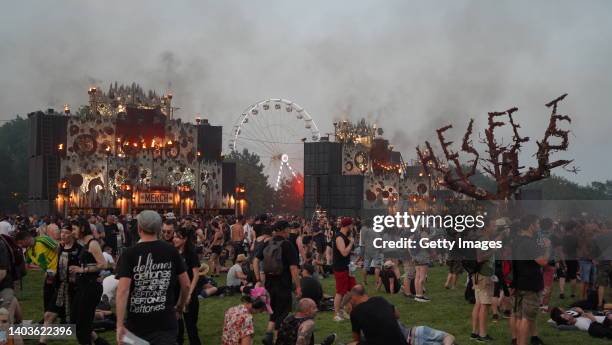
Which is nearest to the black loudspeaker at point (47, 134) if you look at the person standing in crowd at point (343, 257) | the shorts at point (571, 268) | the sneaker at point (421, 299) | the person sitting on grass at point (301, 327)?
the sneaker at point (421, 299)

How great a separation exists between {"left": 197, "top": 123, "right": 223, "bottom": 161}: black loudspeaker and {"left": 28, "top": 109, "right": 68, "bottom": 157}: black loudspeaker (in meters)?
10.6

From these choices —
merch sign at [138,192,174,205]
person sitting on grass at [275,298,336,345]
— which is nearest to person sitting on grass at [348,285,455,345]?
person sitting on grass at [275,298,336,345]

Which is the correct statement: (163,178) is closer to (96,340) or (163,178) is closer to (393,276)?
(393,276)

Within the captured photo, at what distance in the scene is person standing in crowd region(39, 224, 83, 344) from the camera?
909 cm

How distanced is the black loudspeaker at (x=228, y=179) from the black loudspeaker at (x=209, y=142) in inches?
40.0

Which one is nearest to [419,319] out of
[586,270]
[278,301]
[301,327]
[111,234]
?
[586,270]

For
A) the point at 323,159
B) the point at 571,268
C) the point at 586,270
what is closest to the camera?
the point at 586,270

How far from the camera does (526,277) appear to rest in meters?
9.63

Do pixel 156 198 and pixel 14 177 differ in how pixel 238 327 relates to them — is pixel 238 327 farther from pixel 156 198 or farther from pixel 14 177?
pixel 14 177

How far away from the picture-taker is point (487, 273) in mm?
11039

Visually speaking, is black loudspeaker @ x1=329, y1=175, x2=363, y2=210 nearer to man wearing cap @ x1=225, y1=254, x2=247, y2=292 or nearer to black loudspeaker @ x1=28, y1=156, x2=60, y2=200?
black loudspeaker @ x1=28, y1=156, x2=60, y2=200

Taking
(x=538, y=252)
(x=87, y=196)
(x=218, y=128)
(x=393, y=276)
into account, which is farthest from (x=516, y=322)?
(x=218, y=128)

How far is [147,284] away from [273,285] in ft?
12.1

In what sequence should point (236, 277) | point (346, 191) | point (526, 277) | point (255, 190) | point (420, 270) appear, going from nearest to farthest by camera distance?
point (526, 277)
point (420, 270)
point (236, 277)
point (346, 191)
point (255, 190)
